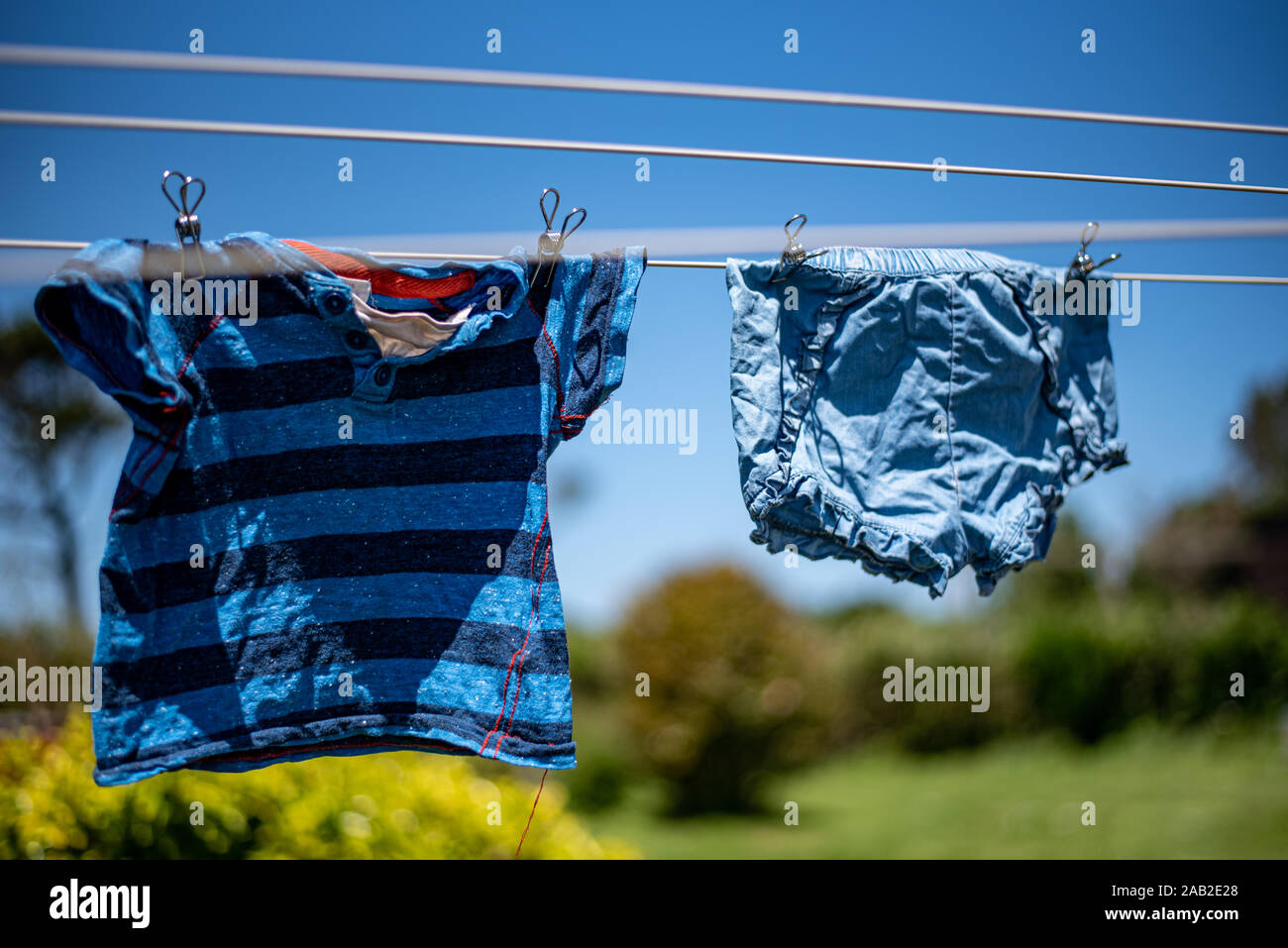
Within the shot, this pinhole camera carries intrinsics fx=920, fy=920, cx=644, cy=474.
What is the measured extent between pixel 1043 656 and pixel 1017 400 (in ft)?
30.4

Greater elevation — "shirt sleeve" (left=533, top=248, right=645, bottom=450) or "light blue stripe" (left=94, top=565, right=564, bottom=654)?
"shirt sleeve" (left=533, top=248, right=645, bottom=450)

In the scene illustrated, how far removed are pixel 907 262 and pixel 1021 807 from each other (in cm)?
732

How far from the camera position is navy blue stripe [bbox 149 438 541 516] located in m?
1.66

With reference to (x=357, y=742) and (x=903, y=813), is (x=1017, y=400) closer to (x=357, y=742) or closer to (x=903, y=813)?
(x=357, y=742)

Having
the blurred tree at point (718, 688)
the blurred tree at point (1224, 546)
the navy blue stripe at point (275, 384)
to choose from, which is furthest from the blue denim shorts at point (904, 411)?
the blurred tree at point (1224, 546)

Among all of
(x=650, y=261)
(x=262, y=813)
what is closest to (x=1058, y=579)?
(x=262, y=813)

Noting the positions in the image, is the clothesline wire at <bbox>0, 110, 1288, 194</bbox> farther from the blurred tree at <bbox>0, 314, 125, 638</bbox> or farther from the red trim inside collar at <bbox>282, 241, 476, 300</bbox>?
the blurred tree at <bbox>0, 314, 125, 638</bbox>

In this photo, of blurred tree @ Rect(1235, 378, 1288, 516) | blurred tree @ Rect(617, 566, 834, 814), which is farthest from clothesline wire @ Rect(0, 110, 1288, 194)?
blurred tree @ Rect(1235, 378, 1288, 516)

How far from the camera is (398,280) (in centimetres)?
177

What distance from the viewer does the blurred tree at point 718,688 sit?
846 cm

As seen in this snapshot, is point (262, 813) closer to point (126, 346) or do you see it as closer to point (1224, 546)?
point (126, 346)

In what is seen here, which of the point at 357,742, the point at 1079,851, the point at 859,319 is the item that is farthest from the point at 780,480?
the point at 1079,851

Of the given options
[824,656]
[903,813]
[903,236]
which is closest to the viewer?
[903,236]

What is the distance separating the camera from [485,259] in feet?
5.76
